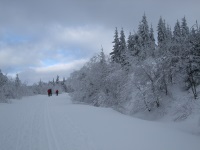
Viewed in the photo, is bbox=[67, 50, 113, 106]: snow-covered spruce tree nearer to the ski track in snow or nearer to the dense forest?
the dense forest

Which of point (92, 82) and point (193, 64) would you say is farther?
point (92, 82)

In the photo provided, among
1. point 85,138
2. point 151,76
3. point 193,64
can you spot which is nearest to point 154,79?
point 151,76

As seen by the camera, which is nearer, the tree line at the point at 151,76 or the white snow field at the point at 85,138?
the white snow field at the point at 85,138

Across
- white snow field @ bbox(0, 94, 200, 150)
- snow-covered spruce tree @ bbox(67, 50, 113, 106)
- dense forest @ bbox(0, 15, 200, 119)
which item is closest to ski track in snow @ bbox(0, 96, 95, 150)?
white snow field @ bbox(0, 94, 200, 150)

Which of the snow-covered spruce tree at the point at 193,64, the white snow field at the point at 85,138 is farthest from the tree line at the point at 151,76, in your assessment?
the white snow field at the point at 85,138

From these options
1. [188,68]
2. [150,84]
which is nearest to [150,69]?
[150,84]

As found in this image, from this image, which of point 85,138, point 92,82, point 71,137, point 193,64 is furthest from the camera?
point 92,82

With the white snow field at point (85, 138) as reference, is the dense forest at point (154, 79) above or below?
above

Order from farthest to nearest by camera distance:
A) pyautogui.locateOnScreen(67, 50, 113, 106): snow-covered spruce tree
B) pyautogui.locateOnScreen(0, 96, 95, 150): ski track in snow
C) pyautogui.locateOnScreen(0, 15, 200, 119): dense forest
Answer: pyautogui.locateOnScreen(67, 50, 113, 106): snow-covered spruce tree < pyautogui.locateOnScreen(0, 15, 200, 119): dense forest < pyautogui.locateOnScreen(0, 96, 95, 150): ski track in snow

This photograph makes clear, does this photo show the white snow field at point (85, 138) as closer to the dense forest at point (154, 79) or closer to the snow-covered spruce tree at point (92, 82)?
the dense forest at point (154, 79)

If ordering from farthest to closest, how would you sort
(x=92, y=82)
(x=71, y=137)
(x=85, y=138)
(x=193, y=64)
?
1. (x=92, y=82)
2. (x=193, y=64)
3. (x=71, y=137)
4. (x=85, y=138)

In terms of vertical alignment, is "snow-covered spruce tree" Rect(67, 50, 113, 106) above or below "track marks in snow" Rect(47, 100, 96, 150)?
above

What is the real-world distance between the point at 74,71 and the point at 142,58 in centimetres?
1453

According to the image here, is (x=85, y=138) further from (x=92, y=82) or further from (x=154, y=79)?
(x=92, y=82)
